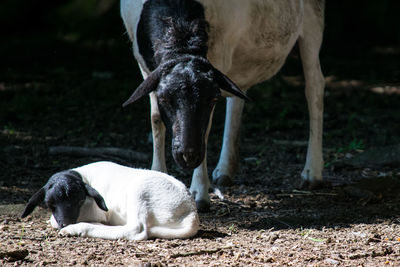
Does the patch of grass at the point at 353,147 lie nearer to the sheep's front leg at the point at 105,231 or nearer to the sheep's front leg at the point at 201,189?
the sheep's front leg at the point at 201,189

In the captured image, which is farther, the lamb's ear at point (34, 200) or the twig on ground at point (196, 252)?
the lamb's ear at point (34, 200)

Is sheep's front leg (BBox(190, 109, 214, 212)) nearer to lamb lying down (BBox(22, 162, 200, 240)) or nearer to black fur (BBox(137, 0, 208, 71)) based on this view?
black fur (BBox(137, 0, 208, 71))

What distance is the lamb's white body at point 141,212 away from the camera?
414cm

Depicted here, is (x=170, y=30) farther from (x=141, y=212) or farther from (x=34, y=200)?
(x=34, y=200)

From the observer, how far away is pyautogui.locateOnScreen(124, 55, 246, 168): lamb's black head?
173 inches

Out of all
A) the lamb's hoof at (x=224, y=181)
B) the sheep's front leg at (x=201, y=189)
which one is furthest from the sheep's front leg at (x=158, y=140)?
the lamb's hoof at (x=224, y=181)

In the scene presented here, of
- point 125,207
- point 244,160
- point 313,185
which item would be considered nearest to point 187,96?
point 125,207

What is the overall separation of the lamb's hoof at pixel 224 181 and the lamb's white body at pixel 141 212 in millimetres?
1980

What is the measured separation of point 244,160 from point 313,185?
1.22 meters

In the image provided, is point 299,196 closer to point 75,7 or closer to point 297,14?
point 297,14

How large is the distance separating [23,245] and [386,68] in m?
9.67

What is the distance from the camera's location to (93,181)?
4.56m

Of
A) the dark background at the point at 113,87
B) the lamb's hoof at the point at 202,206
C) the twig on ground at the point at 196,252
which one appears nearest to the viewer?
the twig on ground at the point at 196,252

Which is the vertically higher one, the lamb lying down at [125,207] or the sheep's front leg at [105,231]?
the lamb lying down at [125,207]
